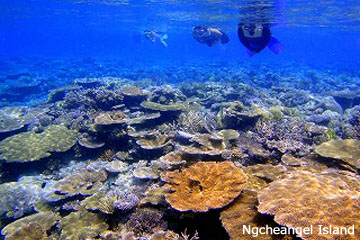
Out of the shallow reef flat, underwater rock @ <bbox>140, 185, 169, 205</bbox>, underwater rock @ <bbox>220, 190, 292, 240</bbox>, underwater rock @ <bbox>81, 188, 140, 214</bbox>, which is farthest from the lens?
underwater rock @ <bbox>81, 188, 140, 214</bbox>

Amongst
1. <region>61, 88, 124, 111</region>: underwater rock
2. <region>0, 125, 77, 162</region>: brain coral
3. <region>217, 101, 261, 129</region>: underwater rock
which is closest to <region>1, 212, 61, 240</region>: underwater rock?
<region>0, 125, 77, 162</region>: brain coral

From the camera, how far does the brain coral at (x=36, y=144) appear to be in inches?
293

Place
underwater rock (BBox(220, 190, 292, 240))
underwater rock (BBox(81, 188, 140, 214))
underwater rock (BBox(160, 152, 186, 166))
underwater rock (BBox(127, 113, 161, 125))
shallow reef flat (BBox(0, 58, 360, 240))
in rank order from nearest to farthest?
1. underwater rock (BBox(220, 190, 292, 240))
2. shallow reef flat (BBox(0, 58, 360, 240))
3. underwater rock (BBox(81, 188, 140, 214))
4. underwater rock (BBox(160, 152, 186, 166))
5. underwater rock (BBox(127, 113, 161, 125))

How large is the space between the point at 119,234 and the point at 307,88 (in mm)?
21899

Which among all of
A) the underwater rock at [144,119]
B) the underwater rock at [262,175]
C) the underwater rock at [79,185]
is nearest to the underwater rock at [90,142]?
the underwater rock at [79,185]

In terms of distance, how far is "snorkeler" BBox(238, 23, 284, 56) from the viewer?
3.80 m

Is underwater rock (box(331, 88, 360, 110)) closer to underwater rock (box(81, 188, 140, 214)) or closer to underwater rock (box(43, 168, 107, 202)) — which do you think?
underwater rock (box(43, 168, 107, 202))

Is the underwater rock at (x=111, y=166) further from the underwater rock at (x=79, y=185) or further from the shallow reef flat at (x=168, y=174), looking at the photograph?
the underwater rock at (x=79, y=185)

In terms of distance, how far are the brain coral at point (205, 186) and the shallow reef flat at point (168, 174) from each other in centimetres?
2

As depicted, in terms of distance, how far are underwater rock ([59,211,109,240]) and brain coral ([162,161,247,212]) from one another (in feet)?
5.62

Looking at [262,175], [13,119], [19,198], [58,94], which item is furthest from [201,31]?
[58,94]

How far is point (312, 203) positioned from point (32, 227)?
5353 mm

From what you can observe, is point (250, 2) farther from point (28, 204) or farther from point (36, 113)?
point (28, 204)

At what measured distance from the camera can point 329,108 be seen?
42.5 feet
